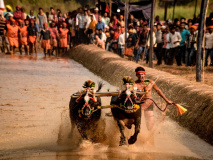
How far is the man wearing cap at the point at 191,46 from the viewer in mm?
A: 16922

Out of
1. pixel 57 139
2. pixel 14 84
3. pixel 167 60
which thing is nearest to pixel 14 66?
pixel 14 84

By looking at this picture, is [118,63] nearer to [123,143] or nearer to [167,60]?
[167,60]

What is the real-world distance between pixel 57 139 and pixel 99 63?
10.5m

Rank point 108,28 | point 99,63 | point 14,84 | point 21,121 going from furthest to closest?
point 108,28 < point 99,63 < point 14,84 < point 21,121

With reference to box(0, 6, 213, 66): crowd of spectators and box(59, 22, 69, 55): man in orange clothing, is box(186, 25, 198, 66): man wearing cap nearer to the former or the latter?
box(0, 6, 213, 66): crowd of spectators

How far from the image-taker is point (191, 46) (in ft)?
56.2

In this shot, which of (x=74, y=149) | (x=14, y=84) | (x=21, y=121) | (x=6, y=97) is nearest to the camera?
(x=74, y=149)

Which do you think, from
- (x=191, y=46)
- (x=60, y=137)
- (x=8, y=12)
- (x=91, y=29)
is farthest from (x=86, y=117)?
(x=8, y=12)

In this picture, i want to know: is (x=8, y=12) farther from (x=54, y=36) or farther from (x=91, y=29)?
(x=91, y=29)

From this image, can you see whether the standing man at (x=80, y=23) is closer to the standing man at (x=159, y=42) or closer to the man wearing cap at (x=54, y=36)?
the man wearing cap at (x=54, y=36)

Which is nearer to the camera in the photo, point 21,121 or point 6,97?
point 21,121

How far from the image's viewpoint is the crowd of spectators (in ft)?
59.3

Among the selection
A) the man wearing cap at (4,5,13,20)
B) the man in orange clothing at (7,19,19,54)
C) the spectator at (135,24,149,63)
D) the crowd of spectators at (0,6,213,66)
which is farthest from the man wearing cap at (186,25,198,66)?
the man wearing cap at (4,5,13,20)

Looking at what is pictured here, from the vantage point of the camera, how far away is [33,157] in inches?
256
